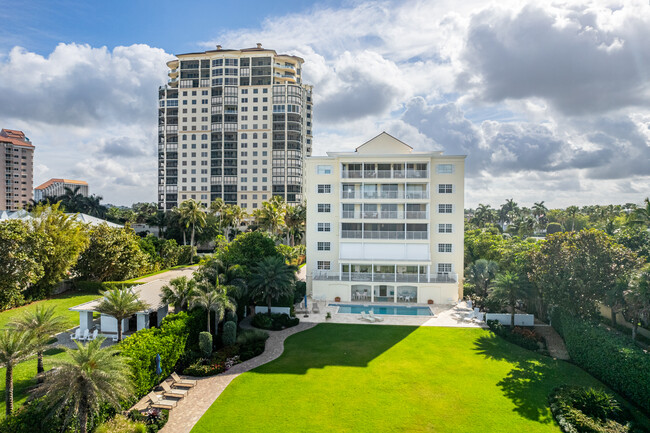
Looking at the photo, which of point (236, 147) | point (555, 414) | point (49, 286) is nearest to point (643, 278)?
point (555, 414)

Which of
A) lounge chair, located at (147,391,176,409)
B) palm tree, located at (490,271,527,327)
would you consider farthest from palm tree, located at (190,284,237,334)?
palm tree, located at (490,271,527,327)

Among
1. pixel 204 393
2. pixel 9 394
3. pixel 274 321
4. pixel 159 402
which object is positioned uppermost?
pixel 9 394

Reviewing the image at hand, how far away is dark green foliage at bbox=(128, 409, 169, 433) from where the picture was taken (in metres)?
15.7

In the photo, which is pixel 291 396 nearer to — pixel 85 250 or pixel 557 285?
pixel 557 285

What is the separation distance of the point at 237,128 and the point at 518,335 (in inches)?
3071

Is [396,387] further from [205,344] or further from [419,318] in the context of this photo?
[419,318]

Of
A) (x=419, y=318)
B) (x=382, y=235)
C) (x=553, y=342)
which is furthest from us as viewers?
(x=382, y=235)

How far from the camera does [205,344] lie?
76.5 feet

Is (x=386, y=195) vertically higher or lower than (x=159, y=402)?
higher

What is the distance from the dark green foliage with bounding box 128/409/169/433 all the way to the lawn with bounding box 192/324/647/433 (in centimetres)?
165

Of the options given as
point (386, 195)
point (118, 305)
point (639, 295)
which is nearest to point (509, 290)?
point (639, 295)

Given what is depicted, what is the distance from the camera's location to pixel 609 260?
82.8ft

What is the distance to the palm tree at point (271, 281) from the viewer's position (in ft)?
103

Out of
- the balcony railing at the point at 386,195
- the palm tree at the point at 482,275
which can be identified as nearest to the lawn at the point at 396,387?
the palm tree at the point at 482,275
